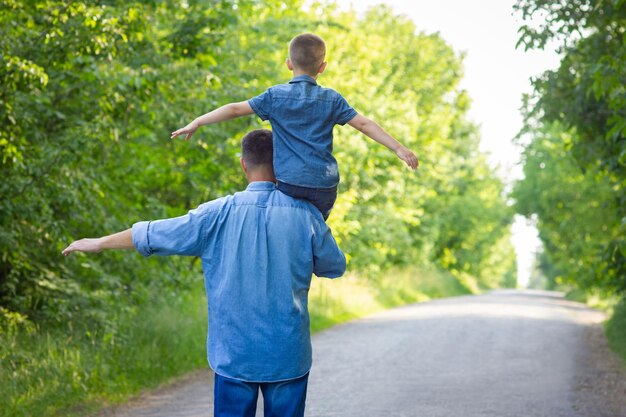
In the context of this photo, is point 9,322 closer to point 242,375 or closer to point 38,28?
point 38,28

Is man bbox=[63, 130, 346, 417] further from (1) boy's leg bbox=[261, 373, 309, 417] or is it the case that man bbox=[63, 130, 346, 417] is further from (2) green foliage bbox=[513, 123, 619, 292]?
(2) green foliage bbox=[513, 123, 619, 292]

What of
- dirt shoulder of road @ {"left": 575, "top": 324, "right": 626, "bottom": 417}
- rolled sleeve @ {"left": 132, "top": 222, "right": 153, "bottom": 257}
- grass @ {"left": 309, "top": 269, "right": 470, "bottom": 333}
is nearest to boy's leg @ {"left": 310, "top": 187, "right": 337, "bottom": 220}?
rolled sleeve @ {"left": 132, "top": 222, "right": 153, "bottom": 257}

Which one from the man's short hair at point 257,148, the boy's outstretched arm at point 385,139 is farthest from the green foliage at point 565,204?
the man's short hair at point 257,148

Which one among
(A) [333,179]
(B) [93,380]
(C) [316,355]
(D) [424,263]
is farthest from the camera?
(D) [424,263]

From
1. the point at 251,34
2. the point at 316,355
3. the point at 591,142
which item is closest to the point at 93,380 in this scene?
the point at 316,355

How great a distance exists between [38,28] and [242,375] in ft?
23.8

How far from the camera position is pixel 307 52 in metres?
3.79

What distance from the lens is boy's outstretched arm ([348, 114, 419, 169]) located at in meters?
3.69

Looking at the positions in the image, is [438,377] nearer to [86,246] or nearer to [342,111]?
[342,111]

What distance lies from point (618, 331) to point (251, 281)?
14.1 m

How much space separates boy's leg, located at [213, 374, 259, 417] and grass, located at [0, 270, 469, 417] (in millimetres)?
4381

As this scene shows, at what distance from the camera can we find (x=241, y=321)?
338 cm

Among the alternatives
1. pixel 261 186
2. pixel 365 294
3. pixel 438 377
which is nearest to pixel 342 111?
pixel 261 186

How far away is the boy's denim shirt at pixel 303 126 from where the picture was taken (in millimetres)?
3660
